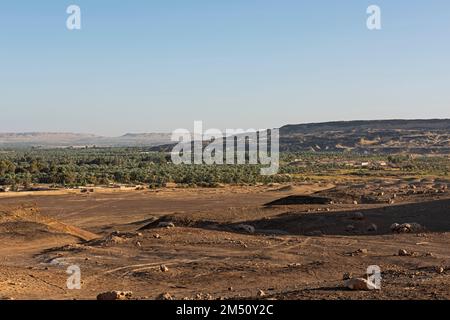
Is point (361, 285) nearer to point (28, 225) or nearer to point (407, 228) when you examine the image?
point (407, 228)

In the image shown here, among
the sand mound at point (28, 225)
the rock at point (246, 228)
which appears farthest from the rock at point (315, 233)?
the sand mound at point (28, 225)

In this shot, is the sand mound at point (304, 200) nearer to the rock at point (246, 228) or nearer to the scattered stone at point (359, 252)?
the rock at point (246, 228)

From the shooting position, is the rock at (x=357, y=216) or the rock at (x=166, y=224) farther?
the rock at (x=166, y=224)

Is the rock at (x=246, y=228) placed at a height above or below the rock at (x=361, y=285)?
below

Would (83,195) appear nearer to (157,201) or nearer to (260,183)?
(157,201)

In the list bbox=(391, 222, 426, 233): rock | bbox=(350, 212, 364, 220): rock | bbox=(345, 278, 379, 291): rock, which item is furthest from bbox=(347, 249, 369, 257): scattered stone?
bbox=(345, 278, 379, 291): rock
